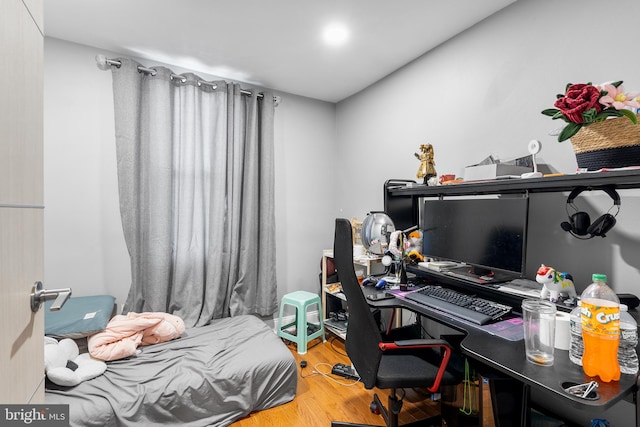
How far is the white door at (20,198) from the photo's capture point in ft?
1.93

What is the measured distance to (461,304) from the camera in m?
1.43

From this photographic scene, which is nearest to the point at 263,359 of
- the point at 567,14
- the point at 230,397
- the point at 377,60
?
the point at 230,397

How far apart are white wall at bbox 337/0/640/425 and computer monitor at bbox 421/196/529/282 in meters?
0.25

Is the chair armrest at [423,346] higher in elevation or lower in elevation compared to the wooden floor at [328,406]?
higher

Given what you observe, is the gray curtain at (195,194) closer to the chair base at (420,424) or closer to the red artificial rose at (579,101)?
the chair base at (420,424)

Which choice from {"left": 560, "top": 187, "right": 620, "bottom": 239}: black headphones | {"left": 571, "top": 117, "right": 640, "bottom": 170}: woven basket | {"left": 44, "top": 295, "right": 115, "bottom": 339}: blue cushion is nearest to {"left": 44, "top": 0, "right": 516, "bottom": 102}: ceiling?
{"left": 571, "top": 117, "right": 640, "bottom": 170}: woven basket

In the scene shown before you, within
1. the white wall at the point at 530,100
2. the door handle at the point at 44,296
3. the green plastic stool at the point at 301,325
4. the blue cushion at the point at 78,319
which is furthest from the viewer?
the green plastic stool at the point at 301,325

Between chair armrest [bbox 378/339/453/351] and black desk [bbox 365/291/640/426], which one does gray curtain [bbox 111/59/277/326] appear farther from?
black desk [bbox 365/291/640/426]

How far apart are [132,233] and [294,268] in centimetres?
154

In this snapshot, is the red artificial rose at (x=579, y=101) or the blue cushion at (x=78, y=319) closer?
the red artificial rose at (x=579, y=101)

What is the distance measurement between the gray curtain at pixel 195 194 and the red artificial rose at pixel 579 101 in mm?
2247

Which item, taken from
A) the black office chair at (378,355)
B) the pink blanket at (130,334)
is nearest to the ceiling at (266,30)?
the black office chair at (378,355)

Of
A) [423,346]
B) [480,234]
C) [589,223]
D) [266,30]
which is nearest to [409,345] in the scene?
[423,346]

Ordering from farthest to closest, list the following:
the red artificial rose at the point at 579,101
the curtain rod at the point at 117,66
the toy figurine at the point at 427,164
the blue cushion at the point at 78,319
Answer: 1. the curtain rod at the point at 117,66
2. the toy figurine at the point at 427,164
3. the blue cushion at the point at 78,319
4. the red artificial rose at the point at 579,101
